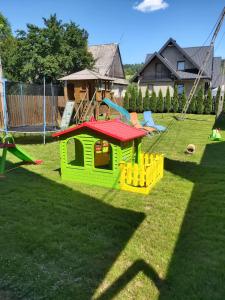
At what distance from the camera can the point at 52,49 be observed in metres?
29.5

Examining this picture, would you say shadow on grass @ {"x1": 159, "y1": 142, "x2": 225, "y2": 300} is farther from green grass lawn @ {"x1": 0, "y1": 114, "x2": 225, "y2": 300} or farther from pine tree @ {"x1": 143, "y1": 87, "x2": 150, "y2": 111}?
pine tree @ {"x1": 143, "y1": 87, "x2": 150, "y2": 111}

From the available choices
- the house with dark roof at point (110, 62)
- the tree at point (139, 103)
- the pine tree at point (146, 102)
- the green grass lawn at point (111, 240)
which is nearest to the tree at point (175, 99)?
the pine tree at point (146, 102)

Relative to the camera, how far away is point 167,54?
3441cm

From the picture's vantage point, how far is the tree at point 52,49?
28922 mm

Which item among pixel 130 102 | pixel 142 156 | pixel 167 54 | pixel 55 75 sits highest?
pixel 167 54

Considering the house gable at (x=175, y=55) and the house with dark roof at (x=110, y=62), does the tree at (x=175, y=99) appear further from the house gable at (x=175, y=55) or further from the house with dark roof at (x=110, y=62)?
the house with dark roof at (x=110, y=62)

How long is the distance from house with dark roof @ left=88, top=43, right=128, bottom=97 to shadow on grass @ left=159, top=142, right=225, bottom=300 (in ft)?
103

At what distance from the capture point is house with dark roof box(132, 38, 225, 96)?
107 feet

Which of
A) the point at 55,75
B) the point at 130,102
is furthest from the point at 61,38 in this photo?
the point at 130,102

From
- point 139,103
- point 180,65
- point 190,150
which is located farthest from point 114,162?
point 180,65

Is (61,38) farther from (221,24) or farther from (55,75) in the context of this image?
(221,24)

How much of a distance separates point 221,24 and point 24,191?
14.7 meters

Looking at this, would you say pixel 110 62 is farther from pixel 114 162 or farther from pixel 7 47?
pixel 114 162

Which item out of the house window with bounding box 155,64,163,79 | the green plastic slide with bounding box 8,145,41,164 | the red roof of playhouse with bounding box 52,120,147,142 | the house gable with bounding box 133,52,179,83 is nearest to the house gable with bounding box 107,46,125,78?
the house gable with bounding box 133,52,179,83
